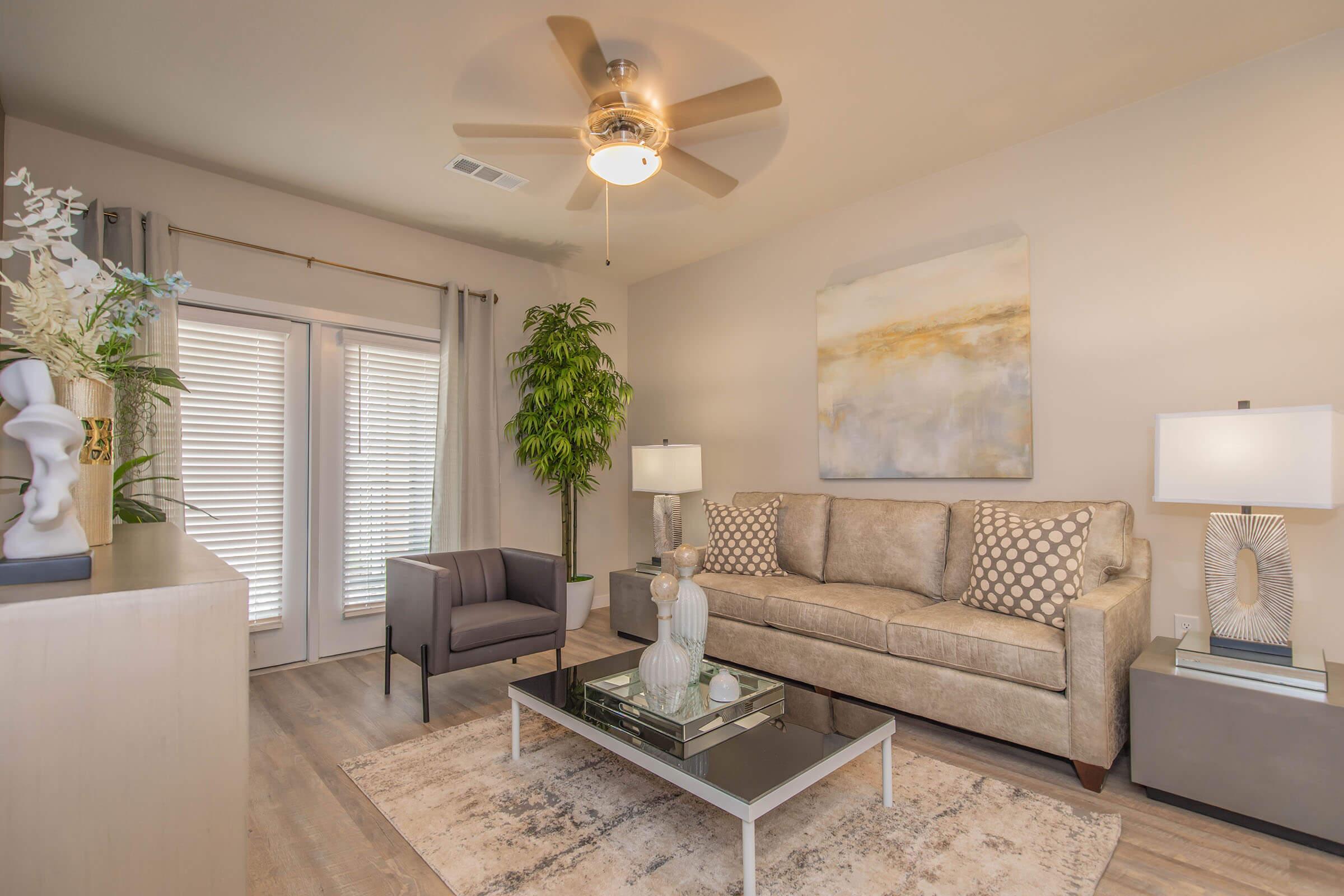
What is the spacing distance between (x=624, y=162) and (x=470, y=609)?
238 centimetres

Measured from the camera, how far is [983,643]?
101 inches

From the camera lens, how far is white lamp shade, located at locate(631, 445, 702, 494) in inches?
176

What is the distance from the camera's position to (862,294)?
13.0 ft

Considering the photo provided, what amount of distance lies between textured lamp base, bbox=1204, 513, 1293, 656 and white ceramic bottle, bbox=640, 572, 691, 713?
1.92 meters

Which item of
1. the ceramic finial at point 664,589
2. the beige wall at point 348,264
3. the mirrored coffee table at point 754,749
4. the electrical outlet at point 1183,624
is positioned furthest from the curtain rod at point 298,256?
the electrical outlet at point 1183,624

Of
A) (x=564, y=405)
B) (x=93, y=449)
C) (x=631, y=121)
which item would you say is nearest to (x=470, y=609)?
(x=564, y=405)

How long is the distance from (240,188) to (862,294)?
3737mm

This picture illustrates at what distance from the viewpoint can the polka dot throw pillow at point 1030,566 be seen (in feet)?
8.64

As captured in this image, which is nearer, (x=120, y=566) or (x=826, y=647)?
(x=120, y=566)

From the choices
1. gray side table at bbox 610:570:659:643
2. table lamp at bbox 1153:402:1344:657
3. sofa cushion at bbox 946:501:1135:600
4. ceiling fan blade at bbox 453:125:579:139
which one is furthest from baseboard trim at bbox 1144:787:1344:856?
ceiling fan blade at bbox 453:125:579:139

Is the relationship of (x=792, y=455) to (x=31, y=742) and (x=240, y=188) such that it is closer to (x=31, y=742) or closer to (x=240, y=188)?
(x=240, y=188)

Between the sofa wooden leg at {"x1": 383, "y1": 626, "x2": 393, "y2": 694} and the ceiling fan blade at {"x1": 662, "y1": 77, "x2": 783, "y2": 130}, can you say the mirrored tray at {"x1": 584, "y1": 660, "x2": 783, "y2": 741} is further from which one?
the ceiling fan blade at {"x1": 662, "y1": 77, "x2": 783, "y2": 130}

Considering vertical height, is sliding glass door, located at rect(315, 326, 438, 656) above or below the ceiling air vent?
below

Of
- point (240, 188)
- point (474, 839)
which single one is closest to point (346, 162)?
point (240, 188)
